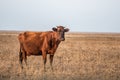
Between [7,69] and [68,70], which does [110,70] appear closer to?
[68,70]

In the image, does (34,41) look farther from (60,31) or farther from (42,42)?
(60,31)

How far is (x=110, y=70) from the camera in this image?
620 inches

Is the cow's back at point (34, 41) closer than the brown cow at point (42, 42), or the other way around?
the brown cow at point (42, 42)

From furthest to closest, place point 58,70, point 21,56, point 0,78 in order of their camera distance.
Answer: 1. point 21,56
2. point 58,70
3. point 0,78

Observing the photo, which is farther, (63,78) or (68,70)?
(68,70)

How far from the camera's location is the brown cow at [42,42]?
1549 centimetres

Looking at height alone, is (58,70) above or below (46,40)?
below

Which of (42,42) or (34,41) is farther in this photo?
(34,41)

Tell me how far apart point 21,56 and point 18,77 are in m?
3.05

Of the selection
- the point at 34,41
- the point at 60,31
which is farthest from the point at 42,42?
the point at 60,31

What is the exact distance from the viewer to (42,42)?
51.8 feet

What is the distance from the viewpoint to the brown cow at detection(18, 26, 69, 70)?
1549cm

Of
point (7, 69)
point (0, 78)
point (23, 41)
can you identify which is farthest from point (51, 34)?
point (0, 78)

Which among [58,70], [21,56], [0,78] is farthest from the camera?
[21,56]
